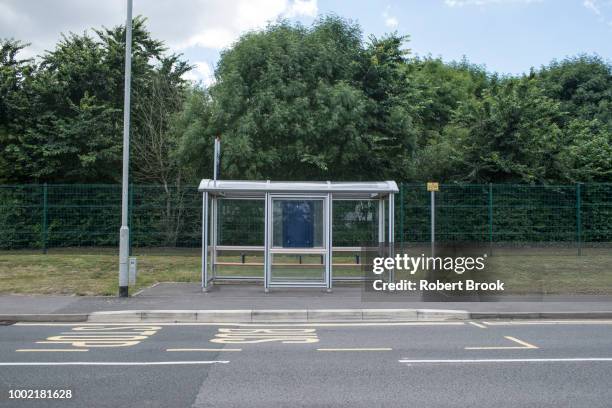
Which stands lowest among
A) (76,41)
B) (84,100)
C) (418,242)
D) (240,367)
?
(240,367)

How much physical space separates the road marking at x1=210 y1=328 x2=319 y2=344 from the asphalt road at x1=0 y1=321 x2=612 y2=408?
18mm

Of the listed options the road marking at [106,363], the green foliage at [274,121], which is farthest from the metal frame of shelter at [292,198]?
the road marking at [106,363]

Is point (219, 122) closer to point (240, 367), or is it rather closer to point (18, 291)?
point (18, 291)

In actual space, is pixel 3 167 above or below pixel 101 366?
above

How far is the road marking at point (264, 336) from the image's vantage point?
9.23 meters

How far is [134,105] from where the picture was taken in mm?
27656

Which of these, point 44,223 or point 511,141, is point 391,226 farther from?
point 44,223

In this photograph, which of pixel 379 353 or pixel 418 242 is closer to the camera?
pixel 379 353

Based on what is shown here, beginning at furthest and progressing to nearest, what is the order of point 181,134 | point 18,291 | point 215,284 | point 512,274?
point 181,134
point 512,274
point 215,284
point 18,291

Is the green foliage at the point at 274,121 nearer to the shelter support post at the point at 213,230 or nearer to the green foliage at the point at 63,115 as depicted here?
the green foliage at the point at 63,115

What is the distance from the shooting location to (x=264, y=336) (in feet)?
31.6

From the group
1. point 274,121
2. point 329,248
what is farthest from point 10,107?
point 329,248

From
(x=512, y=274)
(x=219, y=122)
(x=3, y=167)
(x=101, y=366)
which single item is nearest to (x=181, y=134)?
(x=219, y=122)

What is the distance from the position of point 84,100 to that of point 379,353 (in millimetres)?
20504
